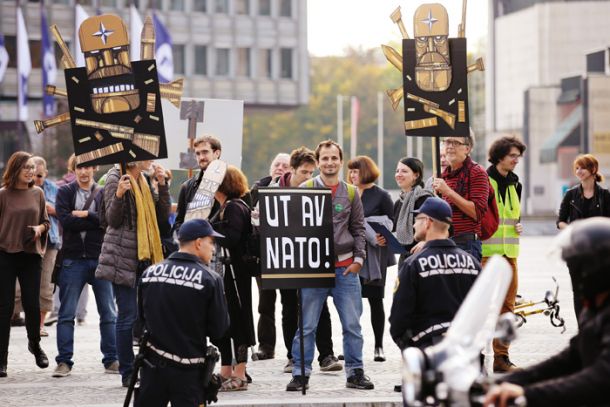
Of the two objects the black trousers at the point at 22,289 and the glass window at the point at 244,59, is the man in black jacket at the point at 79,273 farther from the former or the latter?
the glass window at the point at 244,59

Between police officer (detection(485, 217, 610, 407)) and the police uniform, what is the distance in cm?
310

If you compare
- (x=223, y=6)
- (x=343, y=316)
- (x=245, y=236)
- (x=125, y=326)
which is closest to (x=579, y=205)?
(x=343, y=316)

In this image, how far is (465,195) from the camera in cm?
1142

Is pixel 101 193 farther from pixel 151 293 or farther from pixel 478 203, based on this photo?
pixel 151 293

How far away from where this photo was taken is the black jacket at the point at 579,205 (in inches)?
503

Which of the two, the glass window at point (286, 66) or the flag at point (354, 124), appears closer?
the flag at point (354, 124)

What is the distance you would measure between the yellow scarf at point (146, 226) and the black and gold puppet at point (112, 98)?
29 cm

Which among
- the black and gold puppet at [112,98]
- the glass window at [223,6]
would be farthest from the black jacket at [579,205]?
the glass window at [223,6]

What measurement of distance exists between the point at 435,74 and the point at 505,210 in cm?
147

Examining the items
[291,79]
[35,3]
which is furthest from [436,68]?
[291,79]

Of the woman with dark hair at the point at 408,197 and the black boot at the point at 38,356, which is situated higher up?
the woman with dark hair at the point at 408,197

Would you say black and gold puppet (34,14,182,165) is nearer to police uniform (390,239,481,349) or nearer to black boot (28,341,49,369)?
black boot (28,341,49,369)

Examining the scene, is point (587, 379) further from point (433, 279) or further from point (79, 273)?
point (79, 273)

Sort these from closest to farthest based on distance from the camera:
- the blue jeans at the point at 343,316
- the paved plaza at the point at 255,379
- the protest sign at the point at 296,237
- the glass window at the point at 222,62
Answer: the paved plaza at the point at 255,379
the protest sign at the point at 296,237
the blue jeans at the point at 343,316
the glass window at the point at 222,62
